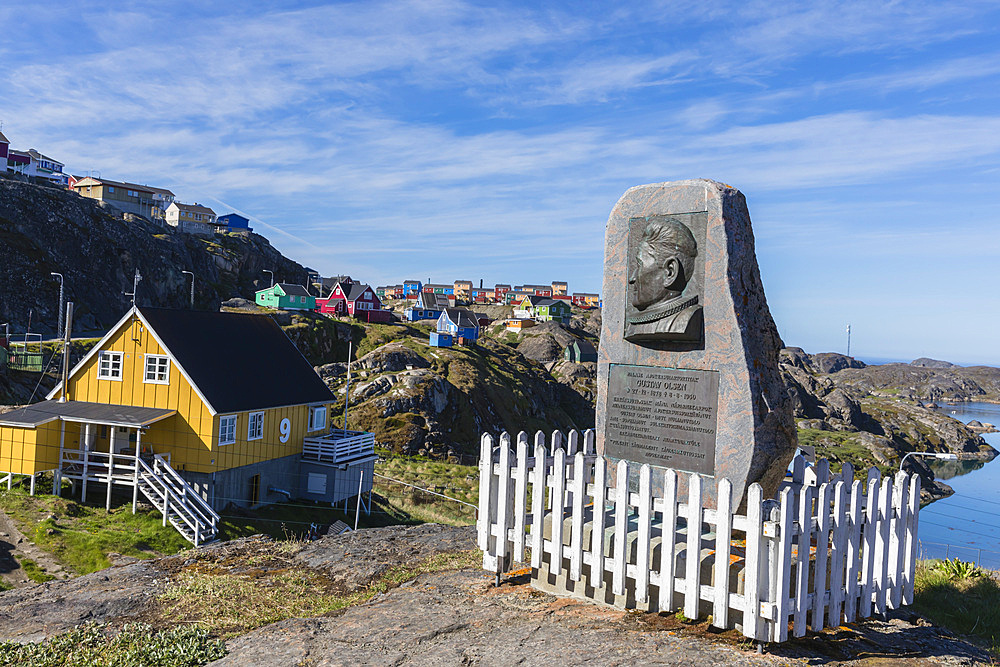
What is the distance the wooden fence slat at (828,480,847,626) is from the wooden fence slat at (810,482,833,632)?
203mm

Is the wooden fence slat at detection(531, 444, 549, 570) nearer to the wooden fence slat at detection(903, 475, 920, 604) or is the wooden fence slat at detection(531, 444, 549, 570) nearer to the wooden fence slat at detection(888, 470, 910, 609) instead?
the wooden fence slat at detection(888, 470, 910, 609)

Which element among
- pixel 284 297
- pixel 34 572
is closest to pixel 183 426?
pixel 34 572

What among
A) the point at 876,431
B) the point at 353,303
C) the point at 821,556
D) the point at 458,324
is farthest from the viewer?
the point at 876,431

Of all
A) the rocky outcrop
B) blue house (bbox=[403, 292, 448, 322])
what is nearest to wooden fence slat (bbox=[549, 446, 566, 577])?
the rocky outcrop

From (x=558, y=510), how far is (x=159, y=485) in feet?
64.7

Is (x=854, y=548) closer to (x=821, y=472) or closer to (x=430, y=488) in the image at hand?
(x=821, y=472)

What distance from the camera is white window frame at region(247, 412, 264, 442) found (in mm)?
25844

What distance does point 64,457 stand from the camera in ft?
79.8

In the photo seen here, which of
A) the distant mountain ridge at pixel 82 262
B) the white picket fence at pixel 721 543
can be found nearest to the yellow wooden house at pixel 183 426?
the white picket fence at pixel 721 543

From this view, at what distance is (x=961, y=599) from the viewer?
9.70m

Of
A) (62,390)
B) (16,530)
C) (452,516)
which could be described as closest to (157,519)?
(16,530)

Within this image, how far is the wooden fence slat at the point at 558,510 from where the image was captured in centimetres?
821

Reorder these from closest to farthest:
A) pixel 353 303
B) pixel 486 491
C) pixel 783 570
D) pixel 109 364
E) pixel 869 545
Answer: pixel 783 570 < pixel 869 545 < pixel 486 491 < pixel 109 364 < pixel 353 303

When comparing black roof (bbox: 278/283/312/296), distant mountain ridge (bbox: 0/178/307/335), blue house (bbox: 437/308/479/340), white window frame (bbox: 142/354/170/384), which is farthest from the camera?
black roof (bbox: 278/283/312/296)
